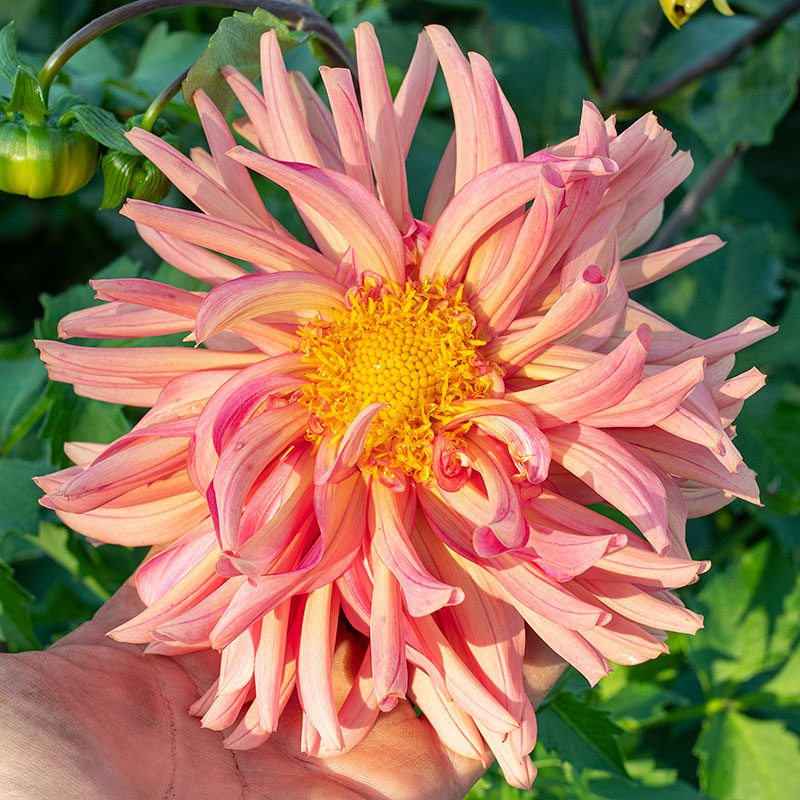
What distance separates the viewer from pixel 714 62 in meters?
1.94

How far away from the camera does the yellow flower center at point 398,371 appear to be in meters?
1.11

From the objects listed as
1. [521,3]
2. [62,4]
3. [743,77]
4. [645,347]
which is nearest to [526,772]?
[645,347]

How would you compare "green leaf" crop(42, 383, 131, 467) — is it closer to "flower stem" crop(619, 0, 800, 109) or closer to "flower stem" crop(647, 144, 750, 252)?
"flower stem" crop(647, 144, 750, 252)

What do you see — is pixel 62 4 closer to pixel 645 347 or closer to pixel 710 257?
pixel 710 257

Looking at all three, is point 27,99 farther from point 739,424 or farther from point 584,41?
point 739,424

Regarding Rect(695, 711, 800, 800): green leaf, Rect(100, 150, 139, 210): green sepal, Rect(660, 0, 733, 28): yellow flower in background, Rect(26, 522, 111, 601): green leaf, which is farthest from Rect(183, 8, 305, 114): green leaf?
Rect(695, 711, 800, 800): green leaf

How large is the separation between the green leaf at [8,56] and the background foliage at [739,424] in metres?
0.22

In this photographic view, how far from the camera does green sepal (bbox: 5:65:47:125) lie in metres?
1.11

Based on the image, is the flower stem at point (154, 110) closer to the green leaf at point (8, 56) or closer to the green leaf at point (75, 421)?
the green leaf at point (8, 56)

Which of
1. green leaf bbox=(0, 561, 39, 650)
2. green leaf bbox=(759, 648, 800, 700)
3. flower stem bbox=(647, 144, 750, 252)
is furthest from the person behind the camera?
flower stem bbox=(647, 144, 750, 252)

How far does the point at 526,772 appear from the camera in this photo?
1.15 m

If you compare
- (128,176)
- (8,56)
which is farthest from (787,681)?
(8,56)

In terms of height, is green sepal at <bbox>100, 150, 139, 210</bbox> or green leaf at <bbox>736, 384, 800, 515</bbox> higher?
green sepal at <bbox>100, 150, 139, 210</bbox>

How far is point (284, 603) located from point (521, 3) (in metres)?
1.66
